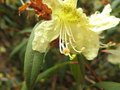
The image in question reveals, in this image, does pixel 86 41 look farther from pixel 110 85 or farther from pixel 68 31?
pixel 110 85

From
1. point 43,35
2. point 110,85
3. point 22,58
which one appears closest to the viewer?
point 43,35

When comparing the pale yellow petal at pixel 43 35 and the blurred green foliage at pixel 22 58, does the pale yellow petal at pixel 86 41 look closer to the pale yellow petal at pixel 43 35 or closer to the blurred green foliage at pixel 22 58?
the pale yellow petal at pixel 43 35

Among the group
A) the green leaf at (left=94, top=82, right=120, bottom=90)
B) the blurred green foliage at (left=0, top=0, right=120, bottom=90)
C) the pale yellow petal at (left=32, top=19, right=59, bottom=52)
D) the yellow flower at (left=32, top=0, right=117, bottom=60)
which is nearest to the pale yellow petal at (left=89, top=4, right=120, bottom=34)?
the yellow flower at (left=32, top=0, right=117, bottom=60)

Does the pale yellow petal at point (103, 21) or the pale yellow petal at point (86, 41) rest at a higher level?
the pale yellow petal at point (103, 21)

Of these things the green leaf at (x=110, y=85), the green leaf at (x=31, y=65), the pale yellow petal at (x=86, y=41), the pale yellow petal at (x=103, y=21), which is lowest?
the green leaf at (x=110, y=85)

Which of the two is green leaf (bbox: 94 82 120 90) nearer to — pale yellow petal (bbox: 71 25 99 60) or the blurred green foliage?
pale yellow petal (bbox: 71 25 99 60)

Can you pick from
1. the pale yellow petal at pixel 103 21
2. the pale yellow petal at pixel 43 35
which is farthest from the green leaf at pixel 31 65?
the pale yellow petal at pixel 103 21

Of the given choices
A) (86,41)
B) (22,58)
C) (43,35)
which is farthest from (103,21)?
(22,58)
